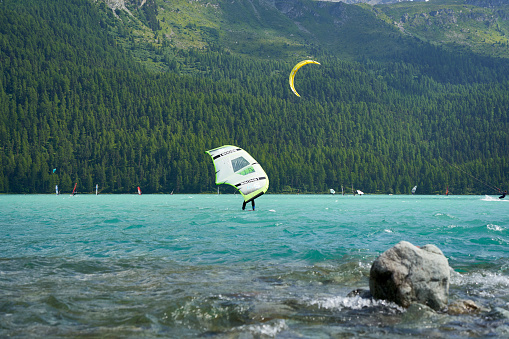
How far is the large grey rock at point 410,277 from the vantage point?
13210mm

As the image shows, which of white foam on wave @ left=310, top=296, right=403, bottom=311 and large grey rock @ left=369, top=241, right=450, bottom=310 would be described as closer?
large grey rock @ left=369, top=241, right=450, bottom=310

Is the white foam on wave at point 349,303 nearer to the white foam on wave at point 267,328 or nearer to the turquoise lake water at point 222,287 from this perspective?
the turquoise lake water at point 222,287

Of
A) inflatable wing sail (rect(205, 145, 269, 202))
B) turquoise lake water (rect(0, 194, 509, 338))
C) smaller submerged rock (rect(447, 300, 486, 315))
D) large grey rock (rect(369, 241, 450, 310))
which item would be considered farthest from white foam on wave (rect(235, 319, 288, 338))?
inflatable wing sail (rect(205, 145, 269, 202))

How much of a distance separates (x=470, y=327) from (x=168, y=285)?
9.57m

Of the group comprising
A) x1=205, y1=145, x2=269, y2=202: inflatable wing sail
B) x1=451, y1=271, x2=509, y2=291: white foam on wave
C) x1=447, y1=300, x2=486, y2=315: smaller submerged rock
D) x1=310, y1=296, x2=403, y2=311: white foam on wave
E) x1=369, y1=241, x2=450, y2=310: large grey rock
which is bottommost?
x1=451, y1=271, x2=509, y2=291: white foam on wave

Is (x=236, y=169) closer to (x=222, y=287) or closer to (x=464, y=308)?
(x=222, y=287)

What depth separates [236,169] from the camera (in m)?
36.9

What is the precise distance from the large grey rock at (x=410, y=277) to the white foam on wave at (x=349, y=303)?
0.20 m

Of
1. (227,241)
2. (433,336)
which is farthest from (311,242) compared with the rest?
(433,336)

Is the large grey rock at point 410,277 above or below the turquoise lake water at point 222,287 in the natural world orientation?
above

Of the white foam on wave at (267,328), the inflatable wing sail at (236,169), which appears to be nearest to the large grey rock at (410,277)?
the white foam on wave at (267,328)

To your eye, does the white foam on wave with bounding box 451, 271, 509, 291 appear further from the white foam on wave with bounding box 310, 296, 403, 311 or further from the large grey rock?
the white foam on wave with bounding box 310, 296, 403, 311

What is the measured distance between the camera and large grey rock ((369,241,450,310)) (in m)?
13.2

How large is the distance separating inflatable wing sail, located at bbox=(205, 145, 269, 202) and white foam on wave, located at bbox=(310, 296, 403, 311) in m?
21.9
